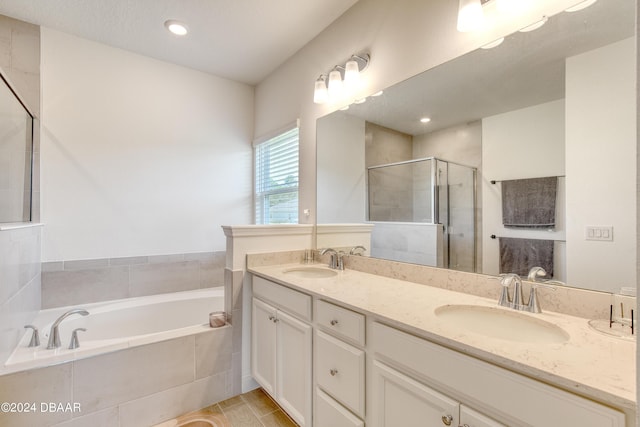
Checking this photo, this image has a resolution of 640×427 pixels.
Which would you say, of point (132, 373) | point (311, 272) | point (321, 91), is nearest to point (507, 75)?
point (321, 91)

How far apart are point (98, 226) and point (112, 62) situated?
1392 mm

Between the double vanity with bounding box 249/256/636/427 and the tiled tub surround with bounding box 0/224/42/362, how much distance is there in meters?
1.32

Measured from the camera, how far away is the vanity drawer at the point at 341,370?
1183mm

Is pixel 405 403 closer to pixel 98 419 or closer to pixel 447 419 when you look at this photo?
pixel 447 419

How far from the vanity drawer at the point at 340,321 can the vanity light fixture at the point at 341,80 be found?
1.46 meters

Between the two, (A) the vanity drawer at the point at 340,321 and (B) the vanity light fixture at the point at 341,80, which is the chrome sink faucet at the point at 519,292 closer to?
(A) the vanity drawer at the point at 340,321

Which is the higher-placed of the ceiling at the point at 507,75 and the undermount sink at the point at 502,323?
the ceiling at the point at 507,75

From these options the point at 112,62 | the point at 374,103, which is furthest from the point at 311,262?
the point at 112,62

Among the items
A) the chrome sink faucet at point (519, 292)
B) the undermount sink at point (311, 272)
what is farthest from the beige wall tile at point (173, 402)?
the chrome sink faucet at point (519, 292)

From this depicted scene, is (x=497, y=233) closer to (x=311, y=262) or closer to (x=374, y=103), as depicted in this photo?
(x=374, y=103)

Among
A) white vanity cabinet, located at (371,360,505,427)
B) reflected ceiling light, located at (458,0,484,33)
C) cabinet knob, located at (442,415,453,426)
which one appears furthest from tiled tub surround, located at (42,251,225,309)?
reflected ceiling light, located at (458,0,484,33)

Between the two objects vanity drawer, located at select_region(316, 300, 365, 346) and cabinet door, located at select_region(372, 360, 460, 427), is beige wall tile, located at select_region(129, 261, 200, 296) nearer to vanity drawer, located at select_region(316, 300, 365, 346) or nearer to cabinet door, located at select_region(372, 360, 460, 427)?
vanity drawer, located at select_region(316, 300, 365, 346)

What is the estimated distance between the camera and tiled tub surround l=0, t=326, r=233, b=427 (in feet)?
4.62

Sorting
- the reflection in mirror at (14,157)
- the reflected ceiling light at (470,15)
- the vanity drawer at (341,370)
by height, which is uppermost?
the reflected ceiling light at (470,15)
